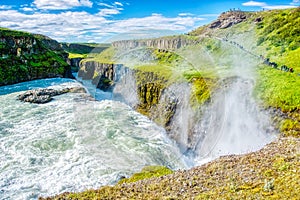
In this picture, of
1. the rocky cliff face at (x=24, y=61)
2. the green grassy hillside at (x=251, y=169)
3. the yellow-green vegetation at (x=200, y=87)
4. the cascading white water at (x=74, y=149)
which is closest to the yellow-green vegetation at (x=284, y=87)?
the green grassy hillside at (x=251, y=169)

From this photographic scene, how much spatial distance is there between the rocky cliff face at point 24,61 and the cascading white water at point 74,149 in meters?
32.8

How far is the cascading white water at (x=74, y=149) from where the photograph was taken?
49.0 ft

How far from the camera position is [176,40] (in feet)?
136

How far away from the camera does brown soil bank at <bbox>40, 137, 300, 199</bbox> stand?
8898 millimetres

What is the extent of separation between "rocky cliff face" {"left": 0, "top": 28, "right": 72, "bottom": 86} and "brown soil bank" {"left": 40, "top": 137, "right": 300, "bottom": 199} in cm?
5373

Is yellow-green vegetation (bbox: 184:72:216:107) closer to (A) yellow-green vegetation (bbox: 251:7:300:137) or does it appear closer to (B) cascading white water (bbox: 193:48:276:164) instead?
(B) cascading white water (bbox: 193:48:276:164)

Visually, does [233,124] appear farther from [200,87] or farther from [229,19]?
[229,19]

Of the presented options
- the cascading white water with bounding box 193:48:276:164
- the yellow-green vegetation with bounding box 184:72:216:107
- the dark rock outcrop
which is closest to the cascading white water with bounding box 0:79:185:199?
the cascading white water with bounding box 193:48:276:164

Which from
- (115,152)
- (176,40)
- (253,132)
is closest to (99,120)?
(115,152)

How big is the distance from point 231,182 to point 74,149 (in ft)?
41.3

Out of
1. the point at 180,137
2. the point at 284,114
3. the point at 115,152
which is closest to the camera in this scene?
the point at 284,114

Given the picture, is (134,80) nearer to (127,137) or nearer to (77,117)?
(77,117)

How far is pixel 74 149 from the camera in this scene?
19562mm

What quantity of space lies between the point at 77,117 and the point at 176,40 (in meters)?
19.7
